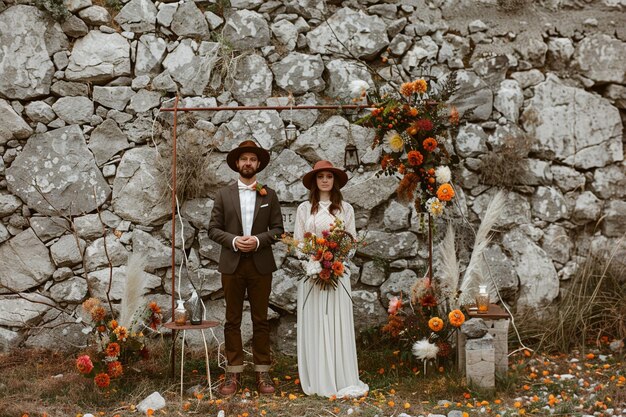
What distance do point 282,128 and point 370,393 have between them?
108 inches

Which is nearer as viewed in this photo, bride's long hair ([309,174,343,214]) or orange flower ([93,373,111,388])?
orange flower ([93,373,111,388])

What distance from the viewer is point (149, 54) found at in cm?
629

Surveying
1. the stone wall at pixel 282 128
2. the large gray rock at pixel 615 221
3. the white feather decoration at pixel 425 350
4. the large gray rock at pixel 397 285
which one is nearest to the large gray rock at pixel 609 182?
the stone wall at pixel 282 128

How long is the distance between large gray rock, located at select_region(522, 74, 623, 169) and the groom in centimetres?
297

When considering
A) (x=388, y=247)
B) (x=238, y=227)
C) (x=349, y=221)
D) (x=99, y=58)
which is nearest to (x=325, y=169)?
(x=349, y=221)

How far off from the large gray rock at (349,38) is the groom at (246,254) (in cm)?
169

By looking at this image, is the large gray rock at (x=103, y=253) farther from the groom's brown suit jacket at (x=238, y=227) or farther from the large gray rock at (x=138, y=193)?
the groom's brown suit jacket at (x=238, y=227)

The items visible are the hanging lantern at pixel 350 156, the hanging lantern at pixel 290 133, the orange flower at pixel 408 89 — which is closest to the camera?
the orange flower at pixel 408 89

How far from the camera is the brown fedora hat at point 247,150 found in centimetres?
529

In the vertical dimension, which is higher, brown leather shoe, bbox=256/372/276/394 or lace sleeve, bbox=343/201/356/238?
lace sleeve, bbox=343/201/356/238

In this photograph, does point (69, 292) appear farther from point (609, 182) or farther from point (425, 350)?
point (609, 182)

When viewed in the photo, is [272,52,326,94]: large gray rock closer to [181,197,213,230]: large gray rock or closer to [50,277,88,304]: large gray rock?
[181,197,213,230]: large gray rock

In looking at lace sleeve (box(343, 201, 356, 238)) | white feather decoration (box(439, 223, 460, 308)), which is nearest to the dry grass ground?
white feather decoration (box(439, 223, 460, 308))

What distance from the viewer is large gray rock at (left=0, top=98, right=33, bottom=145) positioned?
20.0ft
